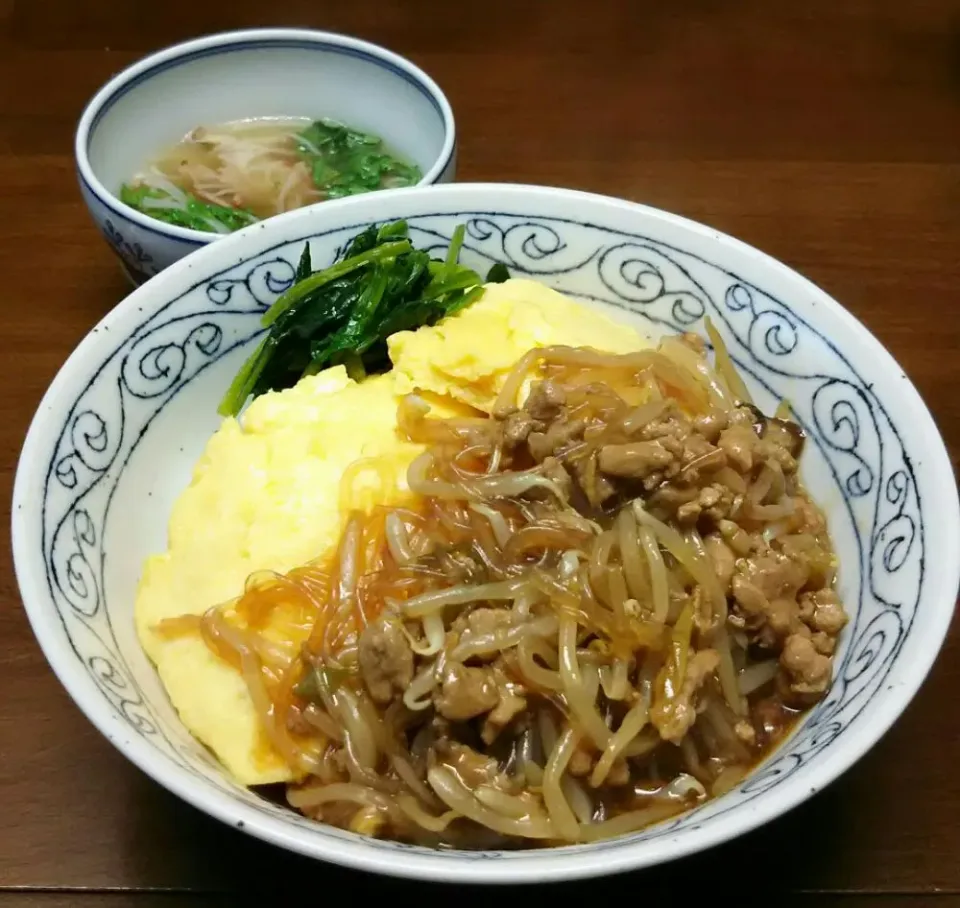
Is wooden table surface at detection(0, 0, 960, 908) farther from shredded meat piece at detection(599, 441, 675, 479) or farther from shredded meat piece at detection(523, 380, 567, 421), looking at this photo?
shredded meat piece at detection(523, 380, 567, 421)

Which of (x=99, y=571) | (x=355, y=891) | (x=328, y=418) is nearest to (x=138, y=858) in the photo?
(x=355, y=891)

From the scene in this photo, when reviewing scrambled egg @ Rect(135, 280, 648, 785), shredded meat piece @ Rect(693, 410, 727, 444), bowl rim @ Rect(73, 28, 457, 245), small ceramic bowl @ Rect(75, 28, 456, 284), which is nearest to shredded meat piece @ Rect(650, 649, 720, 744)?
shredded meat piece @ Rect(693, 410, 727, 444)

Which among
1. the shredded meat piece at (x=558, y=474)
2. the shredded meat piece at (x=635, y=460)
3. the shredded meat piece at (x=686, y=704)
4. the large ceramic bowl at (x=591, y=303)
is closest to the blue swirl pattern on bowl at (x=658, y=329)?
the large ceramic bowl at (x=591, y=303)

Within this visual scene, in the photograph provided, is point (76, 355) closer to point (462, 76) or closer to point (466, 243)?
point (466, 243)

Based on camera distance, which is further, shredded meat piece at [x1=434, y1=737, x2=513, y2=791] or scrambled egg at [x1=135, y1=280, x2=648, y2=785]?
scrambled egg at [x1=135, y1=280, x2=648, y2=785]

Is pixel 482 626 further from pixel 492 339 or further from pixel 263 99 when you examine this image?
pixel 263 99

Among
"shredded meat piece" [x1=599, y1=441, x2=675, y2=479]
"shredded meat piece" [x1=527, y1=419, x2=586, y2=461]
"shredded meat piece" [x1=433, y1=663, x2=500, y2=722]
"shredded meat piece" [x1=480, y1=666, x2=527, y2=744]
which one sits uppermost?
"shredded meat piece" [x1=599, y1=441, x2=675, y2=479]

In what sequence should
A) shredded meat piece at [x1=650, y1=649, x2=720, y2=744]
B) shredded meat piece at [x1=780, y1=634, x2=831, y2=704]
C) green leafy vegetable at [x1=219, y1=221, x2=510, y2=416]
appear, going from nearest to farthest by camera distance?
shredded meat piece at [x1=650, y1=649, x2=720, y2=744], shredded meat piece at [x1=780, y1=634, x2=831, y2=704], green leafy vegetable at [x1=219, y1=221, x2=510, y2=416]

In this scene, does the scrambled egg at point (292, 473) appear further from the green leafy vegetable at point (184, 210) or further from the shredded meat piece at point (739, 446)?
the green leafy vegetable at point (184, 210)
